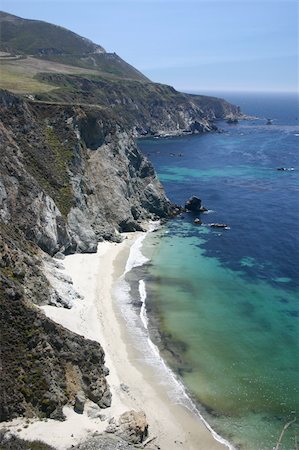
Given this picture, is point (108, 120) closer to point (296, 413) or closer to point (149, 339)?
point (149, 339)

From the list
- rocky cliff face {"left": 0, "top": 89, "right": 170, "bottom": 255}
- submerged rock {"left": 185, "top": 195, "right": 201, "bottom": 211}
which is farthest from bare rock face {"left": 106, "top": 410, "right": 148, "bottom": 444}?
submerged rock {"left": 185, "top": 195, "right": 201, "bottom": 211}

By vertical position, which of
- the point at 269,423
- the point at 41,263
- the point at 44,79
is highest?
the point at 44,79

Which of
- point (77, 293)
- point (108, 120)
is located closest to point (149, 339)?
point (77, 293)

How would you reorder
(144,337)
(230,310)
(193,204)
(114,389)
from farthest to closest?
1. (193,204)
2. (230,310)
3. (144,337)
4. (114,389)

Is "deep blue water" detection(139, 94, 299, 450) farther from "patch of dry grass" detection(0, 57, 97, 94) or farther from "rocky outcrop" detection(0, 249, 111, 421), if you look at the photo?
"patch of dry grass" detection(0, 57, 97, 94)

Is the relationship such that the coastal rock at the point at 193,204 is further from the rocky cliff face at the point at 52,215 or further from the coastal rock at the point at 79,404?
the coastal rock at the point at 79,404

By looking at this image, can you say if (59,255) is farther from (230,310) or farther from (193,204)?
(193,204)

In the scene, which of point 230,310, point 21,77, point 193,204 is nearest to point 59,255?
point 230,310
